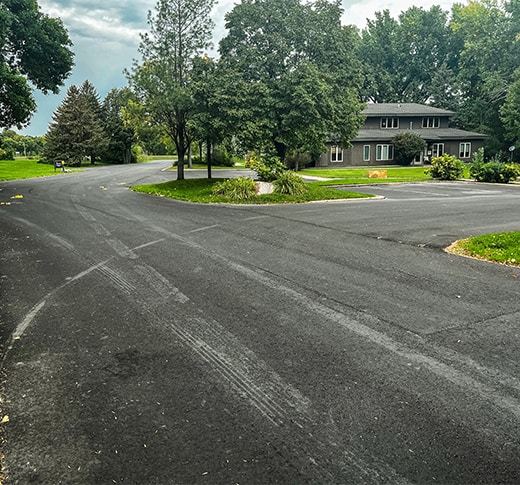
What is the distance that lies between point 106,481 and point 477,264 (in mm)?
7655

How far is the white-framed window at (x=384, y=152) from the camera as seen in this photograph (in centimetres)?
4644

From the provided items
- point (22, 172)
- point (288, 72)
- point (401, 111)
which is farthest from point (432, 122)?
point (22, 172)

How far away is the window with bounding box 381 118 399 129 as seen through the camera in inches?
1938

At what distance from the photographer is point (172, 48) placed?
2323cm

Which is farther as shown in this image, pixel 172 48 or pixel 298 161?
pixel 298 161

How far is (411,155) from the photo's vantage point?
45750 mm

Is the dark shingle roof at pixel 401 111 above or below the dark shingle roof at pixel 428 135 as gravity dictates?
above

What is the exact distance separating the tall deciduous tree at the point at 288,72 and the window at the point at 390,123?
25.3 metres

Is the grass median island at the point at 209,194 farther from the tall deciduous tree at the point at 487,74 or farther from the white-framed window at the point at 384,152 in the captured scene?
the tall deciduous tree at the point at 487,74

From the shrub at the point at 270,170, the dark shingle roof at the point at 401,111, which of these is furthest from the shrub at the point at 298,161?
the shrub at the point at 270,170

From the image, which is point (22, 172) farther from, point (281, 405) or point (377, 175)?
point (281, 405)

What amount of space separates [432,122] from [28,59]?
40.1 metres

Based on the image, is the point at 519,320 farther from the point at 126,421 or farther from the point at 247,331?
the point at 126,421

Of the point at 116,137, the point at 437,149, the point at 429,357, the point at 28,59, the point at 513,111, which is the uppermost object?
the point at 28,59
